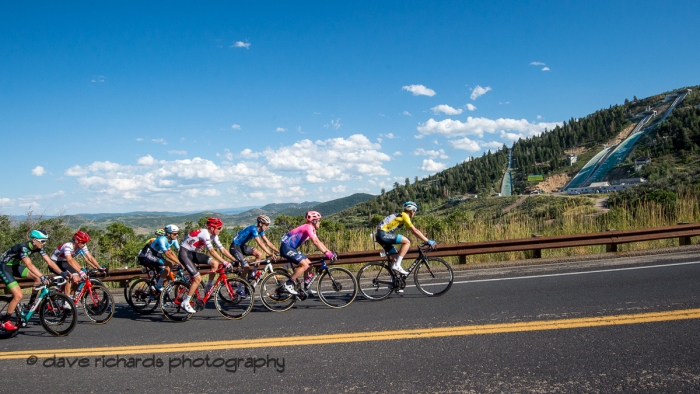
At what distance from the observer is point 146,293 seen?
336 inches

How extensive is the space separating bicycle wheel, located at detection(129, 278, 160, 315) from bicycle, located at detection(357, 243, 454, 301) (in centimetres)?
394

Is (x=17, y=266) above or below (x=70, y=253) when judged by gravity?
below

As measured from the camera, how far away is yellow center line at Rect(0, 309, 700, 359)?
541cm

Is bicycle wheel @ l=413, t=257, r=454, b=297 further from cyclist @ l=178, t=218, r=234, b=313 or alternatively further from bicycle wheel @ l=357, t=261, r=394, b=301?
cyclist @ l=178, t=218, r=234, b=313

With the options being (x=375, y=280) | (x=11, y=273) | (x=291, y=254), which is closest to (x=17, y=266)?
(x=11, y=273)

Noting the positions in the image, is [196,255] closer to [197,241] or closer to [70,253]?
[197,241]

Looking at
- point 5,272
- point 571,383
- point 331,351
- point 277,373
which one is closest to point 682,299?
point 571,383

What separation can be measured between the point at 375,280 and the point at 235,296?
2530mm

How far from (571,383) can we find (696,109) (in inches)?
6970

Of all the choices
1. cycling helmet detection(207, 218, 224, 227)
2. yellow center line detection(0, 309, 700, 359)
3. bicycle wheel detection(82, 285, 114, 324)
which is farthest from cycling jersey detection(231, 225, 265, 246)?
yellow center line detection(0, 309, 700, 359)

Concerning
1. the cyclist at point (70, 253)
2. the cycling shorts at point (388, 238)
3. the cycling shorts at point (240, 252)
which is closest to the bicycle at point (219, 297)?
the cycling shorts at point (240, 252)

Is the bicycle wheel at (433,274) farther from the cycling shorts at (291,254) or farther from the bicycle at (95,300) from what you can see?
the bicycle at (95,300)

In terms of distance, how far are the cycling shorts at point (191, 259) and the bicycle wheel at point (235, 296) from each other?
0.50m

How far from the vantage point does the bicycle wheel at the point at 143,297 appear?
845 centimetres
